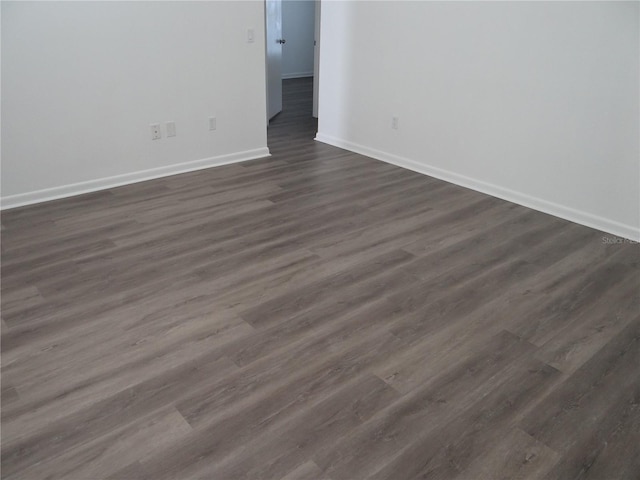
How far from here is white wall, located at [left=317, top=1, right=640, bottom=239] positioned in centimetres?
335

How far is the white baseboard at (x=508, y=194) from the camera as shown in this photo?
352cm

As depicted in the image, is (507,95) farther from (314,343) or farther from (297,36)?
(297,36)

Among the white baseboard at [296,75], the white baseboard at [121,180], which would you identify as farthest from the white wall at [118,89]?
the white baseboard at [296,75]

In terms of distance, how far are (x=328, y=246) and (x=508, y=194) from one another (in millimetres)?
1691

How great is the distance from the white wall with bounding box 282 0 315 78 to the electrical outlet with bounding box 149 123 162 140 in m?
5.77

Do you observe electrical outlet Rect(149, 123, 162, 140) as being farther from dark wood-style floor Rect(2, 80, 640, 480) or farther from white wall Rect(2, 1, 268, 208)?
dark wood-style floor Rect(2, 80, 640, 480)

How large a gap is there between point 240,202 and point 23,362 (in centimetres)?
204

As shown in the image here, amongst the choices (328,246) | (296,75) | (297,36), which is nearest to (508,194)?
(328,246)

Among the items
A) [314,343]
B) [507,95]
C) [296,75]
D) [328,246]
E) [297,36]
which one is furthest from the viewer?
[296,75]

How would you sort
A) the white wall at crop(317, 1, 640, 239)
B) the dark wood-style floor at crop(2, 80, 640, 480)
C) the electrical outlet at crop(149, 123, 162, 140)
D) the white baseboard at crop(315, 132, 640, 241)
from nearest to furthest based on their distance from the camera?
the dark wood-style floor at crop(2, 80, 640, 480) < the white wall at crop(317, 1, 640, 239) < the white baseboard at crop(315, 132, 640, 241) < the electrical outlet at crop(149, 123, 162, 140)

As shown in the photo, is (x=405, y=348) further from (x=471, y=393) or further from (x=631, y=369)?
(x=631, y=369)

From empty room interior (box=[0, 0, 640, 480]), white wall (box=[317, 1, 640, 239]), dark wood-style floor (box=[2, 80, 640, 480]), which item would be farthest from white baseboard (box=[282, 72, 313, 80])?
dark wood-style floor (box=[2, 80, 640, 480])

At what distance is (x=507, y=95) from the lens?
12.7 ft

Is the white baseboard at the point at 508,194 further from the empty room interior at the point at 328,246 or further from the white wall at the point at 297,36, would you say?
the white wall at the point at 297,36
